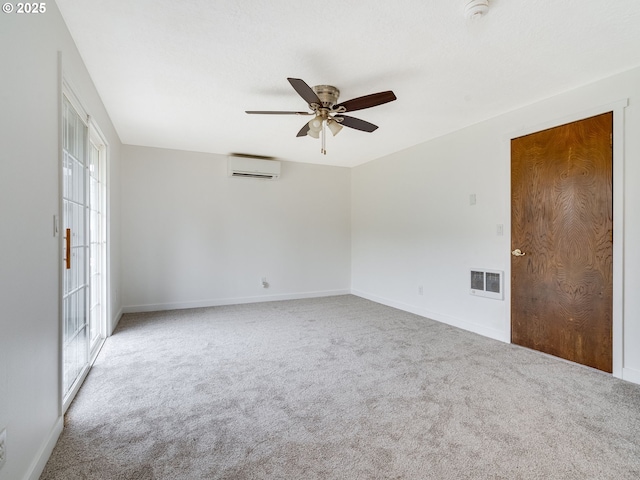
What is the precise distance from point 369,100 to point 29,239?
230cm

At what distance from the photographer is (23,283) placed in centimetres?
137

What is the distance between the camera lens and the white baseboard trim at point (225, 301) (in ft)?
15.2

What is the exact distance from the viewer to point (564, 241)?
2.90 metres

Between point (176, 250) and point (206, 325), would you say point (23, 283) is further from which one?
point (176, 250)

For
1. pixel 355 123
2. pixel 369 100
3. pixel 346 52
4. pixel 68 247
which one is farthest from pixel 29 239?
pixel 355 123

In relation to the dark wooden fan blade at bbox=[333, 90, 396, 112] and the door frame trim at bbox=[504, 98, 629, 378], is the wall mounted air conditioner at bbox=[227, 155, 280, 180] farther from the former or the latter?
the door frame trim at bbox=[504, 98, 629, 378]

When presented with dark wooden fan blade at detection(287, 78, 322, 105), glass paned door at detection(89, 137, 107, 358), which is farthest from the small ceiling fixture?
glass paned door at detection(89, 137, 107, 358)

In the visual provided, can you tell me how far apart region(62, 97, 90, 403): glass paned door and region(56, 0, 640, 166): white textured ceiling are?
593 mm

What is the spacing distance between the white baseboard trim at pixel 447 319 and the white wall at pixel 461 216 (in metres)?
0.01

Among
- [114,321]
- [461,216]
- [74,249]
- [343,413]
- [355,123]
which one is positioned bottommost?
[343,413]

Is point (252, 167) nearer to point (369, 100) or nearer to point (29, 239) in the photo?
point (369, 100)

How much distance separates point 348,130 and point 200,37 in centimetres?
210

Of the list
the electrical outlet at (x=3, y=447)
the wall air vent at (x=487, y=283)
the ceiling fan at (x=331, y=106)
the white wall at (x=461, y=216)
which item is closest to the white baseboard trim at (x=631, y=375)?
the white wall at (x=461, y=216)

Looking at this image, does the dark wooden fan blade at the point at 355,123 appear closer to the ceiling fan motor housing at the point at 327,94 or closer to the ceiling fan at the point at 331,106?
the ceiling fan at the point at 331,106
